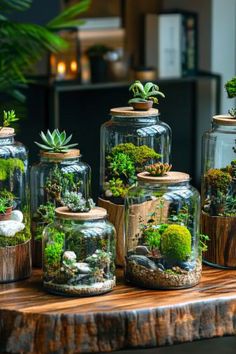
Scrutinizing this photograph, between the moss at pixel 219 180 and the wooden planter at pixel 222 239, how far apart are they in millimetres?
73

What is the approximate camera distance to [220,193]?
249 centimetres

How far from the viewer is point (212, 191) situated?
2.51 metres

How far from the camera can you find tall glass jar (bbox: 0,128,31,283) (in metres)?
Answer: 2.38

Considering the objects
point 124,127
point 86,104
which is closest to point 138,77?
point 86,104

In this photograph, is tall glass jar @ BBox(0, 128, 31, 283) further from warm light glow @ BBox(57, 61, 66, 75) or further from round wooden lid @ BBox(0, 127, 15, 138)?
warm light glow @ BBox(57, 61, 66, 75)

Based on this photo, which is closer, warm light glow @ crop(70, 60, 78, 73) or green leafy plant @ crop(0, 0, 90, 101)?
green leafy plant @ crop(0, 0, 90, 101)

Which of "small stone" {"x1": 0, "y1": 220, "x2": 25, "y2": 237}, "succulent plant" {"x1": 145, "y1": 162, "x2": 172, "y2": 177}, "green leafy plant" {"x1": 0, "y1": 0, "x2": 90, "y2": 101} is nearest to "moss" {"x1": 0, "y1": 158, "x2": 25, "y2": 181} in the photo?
"small stone" {"x1": 0, "y1": 220, "x2": 25, "y2": 237}

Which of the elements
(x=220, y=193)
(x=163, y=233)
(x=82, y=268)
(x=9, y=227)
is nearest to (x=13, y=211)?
(x=9, y=227)

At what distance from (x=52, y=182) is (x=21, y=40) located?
1752 millimetres

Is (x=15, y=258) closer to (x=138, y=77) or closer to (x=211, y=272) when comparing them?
(x=211, y=272)

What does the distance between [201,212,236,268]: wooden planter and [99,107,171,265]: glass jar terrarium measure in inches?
8.5

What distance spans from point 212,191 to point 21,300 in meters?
→ 0.58

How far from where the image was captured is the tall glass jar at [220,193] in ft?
8.14

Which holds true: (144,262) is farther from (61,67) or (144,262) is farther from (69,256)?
(61,67)
